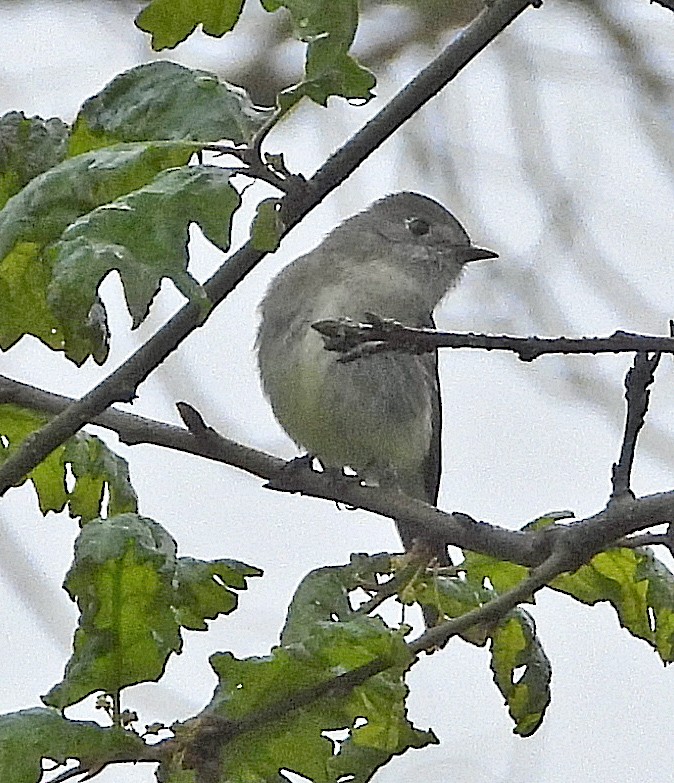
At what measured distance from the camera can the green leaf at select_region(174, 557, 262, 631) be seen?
4.22 ft

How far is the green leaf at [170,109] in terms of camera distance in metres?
1.04

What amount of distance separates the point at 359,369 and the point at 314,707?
158 centimetres

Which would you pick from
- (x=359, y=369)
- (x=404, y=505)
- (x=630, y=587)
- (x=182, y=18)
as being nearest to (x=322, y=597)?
(x=404, y=505)

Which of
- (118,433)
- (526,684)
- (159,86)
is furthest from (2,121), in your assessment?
(526,684)

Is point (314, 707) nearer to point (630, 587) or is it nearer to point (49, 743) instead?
point (49, 743)

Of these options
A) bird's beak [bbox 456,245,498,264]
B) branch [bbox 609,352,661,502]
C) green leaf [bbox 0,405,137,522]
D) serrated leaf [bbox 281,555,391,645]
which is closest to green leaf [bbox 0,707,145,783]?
serrated leaf [bbox 281,555,391,645]

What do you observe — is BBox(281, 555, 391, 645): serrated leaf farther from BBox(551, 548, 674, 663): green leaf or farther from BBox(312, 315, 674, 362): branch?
BBox(312, 315, 674, 362): branch

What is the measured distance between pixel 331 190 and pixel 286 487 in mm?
627

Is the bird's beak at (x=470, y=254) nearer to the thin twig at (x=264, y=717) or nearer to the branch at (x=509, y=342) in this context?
the thin twig at (x=264, y=717)

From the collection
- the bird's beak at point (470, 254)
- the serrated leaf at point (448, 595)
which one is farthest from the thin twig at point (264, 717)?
the bird's beak at point (470, 254)

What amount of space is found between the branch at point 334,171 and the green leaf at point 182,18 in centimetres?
13

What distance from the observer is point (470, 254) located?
10.5 feet

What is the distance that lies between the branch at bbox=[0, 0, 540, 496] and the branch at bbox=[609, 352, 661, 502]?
335 millimetres

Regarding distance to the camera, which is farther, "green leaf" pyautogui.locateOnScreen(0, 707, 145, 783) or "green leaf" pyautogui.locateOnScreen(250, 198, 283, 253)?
"green leaf" pyautogui.locateOnScreen(0, 707, 145, 783)
